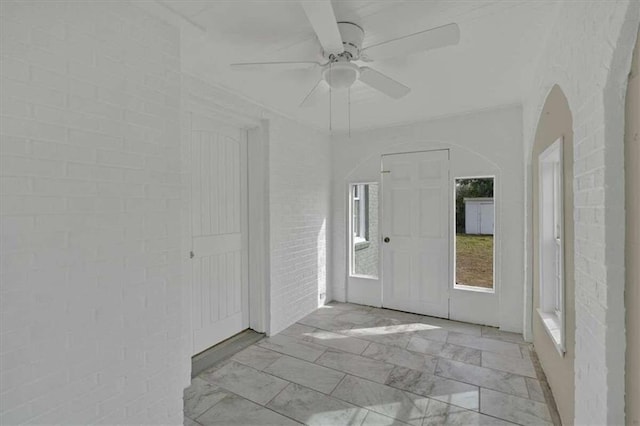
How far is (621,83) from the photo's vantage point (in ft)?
3.38

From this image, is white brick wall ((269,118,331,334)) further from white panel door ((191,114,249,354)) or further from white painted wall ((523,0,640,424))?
white painted wall ((523,0,640,424))

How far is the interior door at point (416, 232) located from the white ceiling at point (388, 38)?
2.80 ft

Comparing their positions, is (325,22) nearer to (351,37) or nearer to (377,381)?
(351,37)

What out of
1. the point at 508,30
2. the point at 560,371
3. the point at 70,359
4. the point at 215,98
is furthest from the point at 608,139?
the point at 215,98

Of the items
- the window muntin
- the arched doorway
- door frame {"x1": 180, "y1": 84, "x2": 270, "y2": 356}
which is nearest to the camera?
the arched doorway

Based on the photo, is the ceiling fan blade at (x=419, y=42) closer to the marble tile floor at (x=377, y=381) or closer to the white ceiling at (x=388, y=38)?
the white ceiling at (x=388, y=38)

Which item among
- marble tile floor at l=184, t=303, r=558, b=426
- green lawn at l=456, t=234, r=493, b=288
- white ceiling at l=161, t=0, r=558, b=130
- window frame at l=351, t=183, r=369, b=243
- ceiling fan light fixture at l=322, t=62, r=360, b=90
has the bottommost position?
marble tile floor at l=184, t=303, r=558, b=426

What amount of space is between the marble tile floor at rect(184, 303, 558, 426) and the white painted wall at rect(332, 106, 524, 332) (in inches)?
12.1

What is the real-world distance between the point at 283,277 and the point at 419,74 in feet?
7.90

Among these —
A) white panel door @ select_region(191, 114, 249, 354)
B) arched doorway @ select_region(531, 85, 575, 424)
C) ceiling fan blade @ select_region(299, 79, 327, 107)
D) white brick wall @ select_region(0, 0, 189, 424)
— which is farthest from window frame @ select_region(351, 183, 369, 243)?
A: white brick wall @ select_region(0, 0, 189, 424)

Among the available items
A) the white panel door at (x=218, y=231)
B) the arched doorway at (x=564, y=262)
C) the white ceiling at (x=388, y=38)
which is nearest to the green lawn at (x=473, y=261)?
the arched doorway at (x=564, y=262)

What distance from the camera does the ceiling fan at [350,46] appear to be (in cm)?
143

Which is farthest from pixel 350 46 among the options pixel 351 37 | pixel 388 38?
pixel 388 38

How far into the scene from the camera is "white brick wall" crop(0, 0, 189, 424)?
4.09ft
